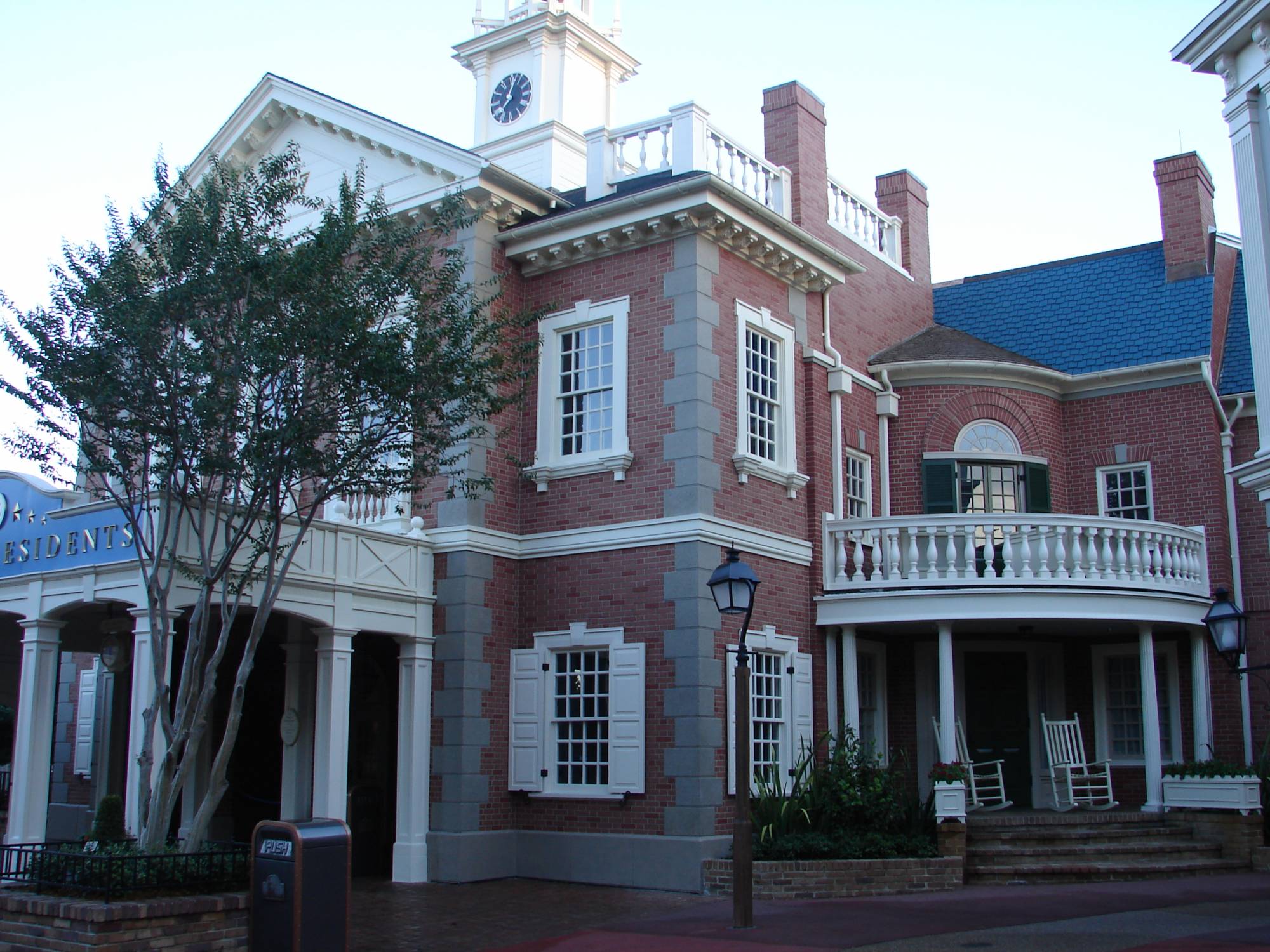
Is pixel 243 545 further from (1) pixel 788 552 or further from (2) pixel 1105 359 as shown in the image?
(2) pixel 1105 359

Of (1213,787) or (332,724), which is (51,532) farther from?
(1213,787)

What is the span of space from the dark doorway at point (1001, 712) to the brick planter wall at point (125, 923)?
471 inches

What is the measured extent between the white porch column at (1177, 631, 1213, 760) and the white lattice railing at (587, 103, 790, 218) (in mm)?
8117

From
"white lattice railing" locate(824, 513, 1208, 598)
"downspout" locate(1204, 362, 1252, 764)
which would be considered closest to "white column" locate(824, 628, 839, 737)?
"white lattice railing" locate(824, 513, 1208, 598)

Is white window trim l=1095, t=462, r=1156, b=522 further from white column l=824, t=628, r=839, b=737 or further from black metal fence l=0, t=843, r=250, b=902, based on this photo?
black metal fence l=0, t=843, r=250, b=902

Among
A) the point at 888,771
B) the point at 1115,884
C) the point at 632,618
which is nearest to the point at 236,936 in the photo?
the point at 632,618

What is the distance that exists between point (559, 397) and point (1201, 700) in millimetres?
9452

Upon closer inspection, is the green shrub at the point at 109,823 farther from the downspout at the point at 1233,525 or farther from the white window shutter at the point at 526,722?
the downspout at the point at 1233,525

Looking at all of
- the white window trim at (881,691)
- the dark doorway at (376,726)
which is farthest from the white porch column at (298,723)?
the white window trim at (881,691)

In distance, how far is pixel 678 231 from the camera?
1625 centimetres

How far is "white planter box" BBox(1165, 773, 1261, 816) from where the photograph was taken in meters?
15.8

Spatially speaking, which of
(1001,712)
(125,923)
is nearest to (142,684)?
(125,923)

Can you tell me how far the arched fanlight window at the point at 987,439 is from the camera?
65.2ft

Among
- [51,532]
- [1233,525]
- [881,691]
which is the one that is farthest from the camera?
[1233,525]
